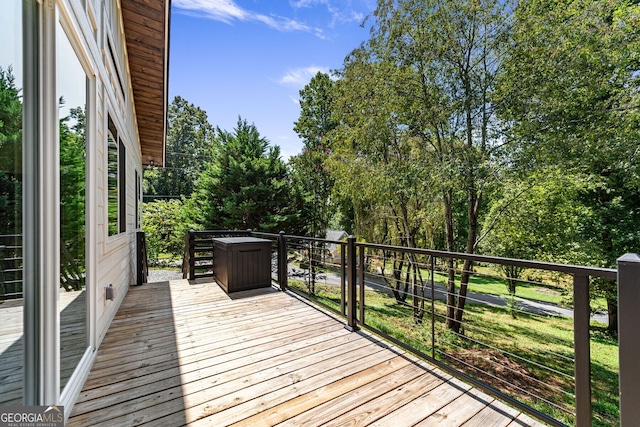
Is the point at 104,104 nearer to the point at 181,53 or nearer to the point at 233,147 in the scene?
the point at 181,53

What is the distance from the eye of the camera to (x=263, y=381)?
2057mm

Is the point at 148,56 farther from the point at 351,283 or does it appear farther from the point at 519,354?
the point at 519,354

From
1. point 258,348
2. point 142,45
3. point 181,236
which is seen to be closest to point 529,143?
point 258,348

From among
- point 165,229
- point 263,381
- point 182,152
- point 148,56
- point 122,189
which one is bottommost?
point 263,381

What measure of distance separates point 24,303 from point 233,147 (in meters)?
13.1

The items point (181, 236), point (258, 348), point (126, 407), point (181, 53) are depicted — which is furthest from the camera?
point (181, 236)

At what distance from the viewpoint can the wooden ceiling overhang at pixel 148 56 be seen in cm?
375

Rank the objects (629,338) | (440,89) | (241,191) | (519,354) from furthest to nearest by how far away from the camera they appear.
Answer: (241,191) → (519,354) → (440,89) → (629,338)

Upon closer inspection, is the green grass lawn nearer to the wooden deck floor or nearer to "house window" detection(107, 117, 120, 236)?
the wooden deck floor

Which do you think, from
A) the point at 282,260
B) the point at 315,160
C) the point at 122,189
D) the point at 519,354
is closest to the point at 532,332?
the point at 519,354

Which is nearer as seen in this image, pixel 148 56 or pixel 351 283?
pixel 351 283

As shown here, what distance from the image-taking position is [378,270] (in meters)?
11.5

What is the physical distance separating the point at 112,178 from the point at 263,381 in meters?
2.91

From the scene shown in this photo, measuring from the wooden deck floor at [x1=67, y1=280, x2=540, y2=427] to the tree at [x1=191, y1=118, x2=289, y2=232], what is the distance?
957cm
